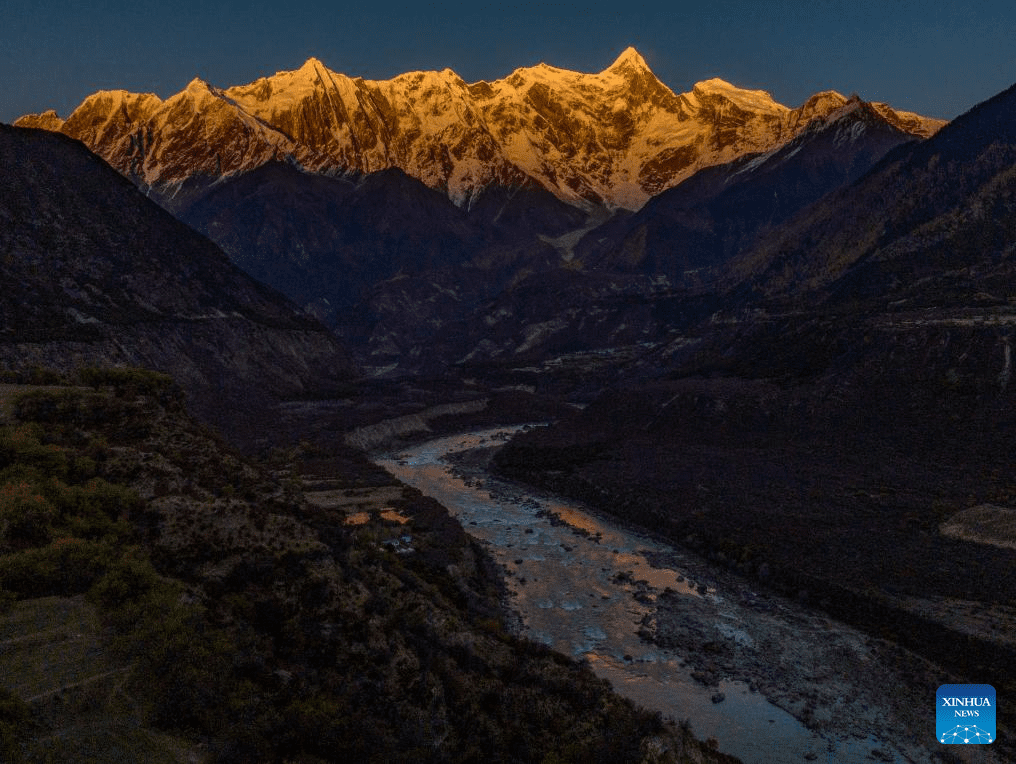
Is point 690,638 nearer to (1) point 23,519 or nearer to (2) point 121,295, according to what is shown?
(1) point 23,519

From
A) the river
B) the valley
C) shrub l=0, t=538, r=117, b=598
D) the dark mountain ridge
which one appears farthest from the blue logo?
shrub l=0, t=538, r=117, b=598

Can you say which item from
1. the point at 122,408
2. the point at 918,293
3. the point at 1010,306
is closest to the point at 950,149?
the point at 918,293

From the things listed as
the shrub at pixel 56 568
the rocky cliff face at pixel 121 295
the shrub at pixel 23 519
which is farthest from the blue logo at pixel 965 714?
the rocky cliff face at pixel 121 295

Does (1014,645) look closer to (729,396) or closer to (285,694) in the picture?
(285,694)

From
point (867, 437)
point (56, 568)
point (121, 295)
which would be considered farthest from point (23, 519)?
point (121, 295)

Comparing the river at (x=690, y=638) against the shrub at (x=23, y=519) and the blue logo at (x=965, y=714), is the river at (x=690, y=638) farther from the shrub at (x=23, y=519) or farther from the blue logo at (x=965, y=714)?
the shrub at (x=23, y=519)

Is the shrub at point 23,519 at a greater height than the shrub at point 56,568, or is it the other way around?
the shrub at point 23,519
